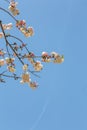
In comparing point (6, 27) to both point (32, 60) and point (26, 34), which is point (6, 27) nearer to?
point (26, 34)

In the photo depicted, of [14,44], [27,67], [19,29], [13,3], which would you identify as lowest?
[27,67]

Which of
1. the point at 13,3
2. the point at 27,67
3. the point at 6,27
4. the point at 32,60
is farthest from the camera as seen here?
the point at 6,27

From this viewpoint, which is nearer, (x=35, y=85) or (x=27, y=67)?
(x=27, y=67)

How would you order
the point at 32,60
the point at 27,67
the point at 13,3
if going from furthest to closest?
the point at 13,3
the point at 32,60
the point at 27,67

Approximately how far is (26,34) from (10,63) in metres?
1.22

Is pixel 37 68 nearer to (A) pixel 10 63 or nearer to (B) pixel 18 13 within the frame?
(A) pixel 10 63

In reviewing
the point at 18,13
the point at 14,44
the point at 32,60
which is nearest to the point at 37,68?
the point at 32,60

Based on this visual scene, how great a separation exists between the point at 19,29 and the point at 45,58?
1037 millimetres

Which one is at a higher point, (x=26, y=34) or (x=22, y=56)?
(x=26, y=34)

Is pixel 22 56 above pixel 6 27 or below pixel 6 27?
below

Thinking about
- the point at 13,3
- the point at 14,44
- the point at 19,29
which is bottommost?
the point at 14,44

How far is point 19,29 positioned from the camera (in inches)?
397

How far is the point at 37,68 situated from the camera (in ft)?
32.7

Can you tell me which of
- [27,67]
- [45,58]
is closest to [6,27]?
[45,58]
